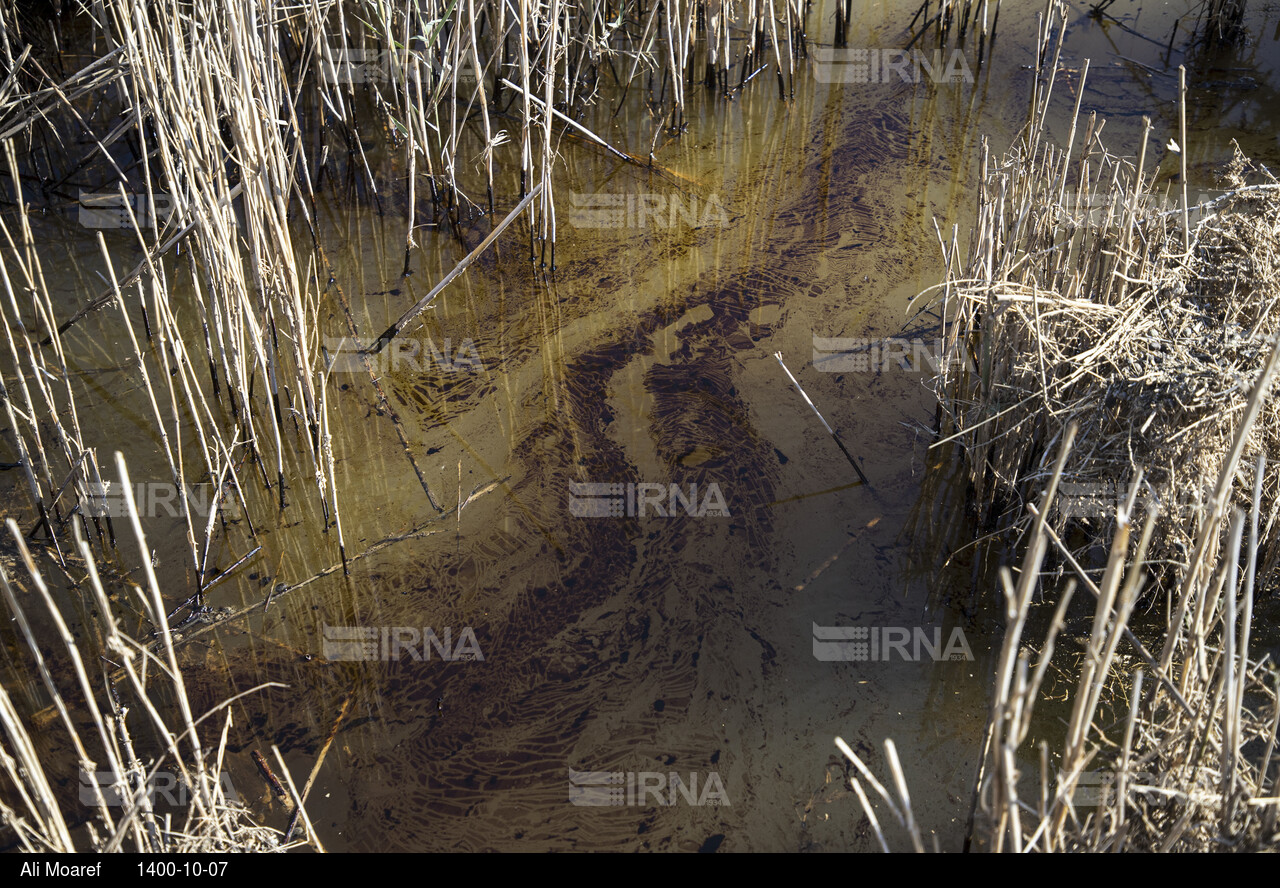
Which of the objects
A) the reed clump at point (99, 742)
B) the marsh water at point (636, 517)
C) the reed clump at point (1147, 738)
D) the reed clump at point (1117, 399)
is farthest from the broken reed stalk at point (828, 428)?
the reed clump at point (99, 742)

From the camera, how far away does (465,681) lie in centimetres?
178

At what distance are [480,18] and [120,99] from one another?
1.18 meters

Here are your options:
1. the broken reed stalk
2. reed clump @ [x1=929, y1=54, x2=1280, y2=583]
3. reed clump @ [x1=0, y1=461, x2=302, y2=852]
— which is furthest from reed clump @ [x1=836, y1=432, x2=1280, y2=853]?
reed clump @ [x1=0, y1=461, x2=302, y2=852]

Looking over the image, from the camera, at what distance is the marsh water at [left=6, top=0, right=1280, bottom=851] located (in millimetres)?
1646

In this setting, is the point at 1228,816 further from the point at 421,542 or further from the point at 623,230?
the point at 623,230

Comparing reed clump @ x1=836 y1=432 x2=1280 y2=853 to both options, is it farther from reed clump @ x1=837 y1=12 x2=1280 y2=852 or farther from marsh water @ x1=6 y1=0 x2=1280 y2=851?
marsh water @ x1=6 y1=0 x2=1280 y2=851

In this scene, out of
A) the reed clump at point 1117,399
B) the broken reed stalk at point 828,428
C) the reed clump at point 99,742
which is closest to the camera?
the reed clump at point 99,742

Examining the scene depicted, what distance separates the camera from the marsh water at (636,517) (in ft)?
5.40

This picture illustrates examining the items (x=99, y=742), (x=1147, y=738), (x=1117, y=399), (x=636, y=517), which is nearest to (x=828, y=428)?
(x=636, y=517)

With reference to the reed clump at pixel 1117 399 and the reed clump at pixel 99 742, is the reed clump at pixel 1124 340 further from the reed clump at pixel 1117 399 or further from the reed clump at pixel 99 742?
the reed clump at pixel 99 742

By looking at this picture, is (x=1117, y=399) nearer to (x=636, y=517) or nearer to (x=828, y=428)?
(x=828, y=428)

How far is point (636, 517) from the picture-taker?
2.07 m

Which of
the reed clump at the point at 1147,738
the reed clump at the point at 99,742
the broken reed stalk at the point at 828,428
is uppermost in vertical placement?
the reed clump at the point at 1147,738

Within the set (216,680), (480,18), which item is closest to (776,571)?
(216,680)
